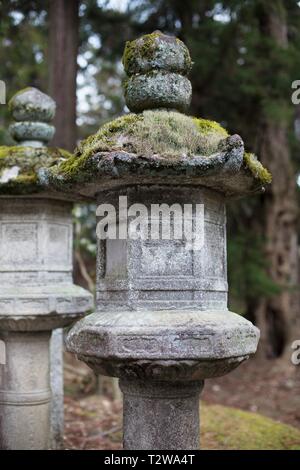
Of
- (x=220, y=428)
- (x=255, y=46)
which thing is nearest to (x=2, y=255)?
(x=220, y=428)

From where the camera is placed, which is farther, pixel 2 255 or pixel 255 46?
pixel 255 46

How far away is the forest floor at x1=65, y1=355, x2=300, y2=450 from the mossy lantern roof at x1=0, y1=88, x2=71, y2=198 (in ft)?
8.69

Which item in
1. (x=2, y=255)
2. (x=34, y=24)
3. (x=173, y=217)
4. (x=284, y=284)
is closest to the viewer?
(x=173, y=217)

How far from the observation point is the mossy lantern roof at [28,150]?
13.9ft

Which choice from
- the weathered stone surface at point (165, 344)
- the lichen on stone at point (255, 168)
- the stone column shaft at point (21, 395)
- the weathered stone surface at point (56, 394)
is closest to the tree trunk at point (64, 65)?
the weathered stone surface at point (56, 394)

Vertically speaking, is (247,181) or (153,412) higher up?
(247,181)

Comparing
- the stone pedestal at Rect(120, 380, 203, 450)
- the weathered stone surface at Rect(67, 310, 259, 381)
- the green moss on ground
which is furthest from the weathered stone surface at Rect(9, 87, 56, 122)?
the green moss on ground

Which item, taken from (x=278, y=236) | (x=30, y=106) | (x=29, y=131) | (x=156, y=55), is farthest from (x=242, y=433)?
(x=278, y=236)

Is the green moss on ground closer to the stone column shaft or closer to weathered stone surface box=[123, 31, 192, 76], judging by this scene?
the stone column shaft

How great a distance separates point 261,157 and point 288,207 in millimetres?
1056

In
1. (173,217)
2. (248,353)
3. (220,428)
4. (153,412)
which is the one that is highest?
(173,217)

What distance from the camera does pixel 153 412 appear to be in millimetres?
3270

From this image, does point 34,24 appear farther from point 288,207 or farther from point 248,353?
point 248,353

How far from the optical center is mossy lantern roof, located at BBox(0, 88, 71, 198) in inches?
166
